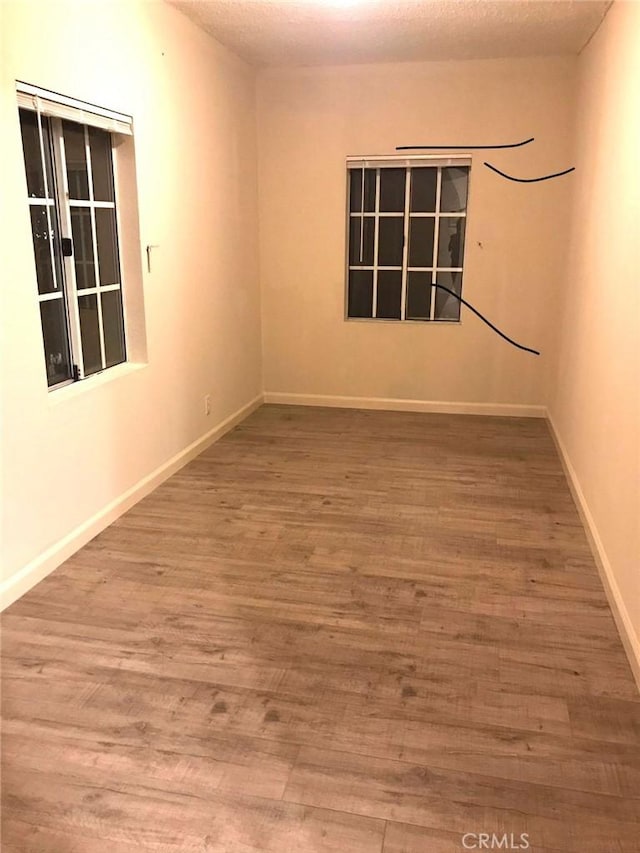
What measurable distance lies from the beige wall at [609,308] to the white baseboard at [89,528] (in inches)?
87.9

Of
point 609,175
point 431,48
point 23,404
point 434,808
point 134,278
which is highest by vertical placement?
point 431,48

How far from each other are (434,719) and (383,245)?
3.90 m

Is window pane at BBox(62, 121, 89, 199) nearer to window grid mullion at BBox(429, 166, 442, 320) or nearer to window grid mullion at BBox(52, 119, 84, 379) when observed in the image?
window grid mullion at BBox(52, 119, 84, 379)

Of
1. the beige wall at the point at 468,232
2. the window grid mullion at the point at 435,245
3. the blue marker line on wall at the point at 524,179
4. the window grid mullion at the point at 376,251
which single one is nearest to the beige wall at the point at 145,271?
the beige wall at the point at 468,232

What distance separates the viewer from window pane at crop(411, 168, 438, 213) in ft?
16.6

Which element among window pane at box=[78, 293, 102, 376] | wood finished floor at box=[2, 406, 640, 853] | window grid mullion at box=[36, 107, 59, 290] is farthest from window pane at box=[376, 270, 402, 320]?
window grid mullion at box=[36, 107, 59, 290]

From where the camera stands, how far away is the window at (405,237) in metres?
5.08

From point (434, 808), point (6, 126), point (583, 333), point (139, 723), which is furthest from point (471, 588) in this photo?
point (6, 126)

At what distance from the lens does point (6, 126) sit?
248 centimetres

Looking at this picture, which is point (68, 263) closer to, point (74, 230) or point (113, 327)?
point (74, 230)

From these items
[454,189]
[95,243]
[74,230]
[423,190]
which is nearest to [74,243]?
[74,230]

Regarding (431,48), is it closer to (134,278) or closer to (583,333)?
(583,333)

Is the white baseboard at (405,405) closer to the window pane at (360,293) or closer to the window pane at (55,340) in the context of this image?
the window pane at (360,293)

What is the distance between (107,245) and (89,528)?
4.59 feet
